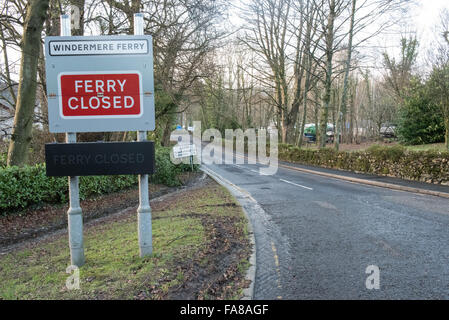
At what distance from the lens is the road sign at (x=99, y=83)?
4770 millimetres

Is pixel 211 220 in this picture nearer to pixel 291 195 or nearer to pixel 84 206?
pixel 291 195

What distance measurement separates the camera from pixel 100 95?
16.0ft

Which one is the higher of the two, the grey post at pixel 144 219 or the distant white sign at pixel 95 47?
the distant white sign at pixel 95 47

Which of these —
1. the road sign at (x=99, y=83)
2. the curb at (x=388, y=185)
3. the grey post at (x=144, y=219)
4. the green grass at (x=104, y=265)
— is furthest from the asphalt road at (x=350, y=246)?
the road sign at (x=99, y=83)

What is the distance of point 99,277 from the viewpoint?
14.3 ft

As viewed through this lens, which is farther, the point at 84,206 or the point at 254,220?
the point at 84,206

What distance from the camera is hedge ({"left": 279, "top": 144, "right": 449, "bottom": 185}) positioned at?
44.1 ft

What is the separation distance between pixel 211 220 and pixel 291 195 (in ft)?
16.3

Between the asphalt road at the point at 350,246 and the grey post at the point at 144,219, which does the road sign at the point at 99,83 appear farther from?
the asphalt road at the point at 350,246

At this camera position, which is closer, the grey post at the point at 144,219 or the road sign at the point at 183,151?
the grey post at the point at 144,219

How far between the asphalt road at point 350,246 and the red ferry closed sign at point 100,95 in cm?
322

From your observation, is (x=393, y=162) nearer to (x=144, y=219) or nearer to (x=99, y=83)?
(x=144, y=219)

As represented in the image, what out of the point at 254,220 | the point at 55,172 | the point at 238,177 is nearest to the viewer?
the point at 55,172
